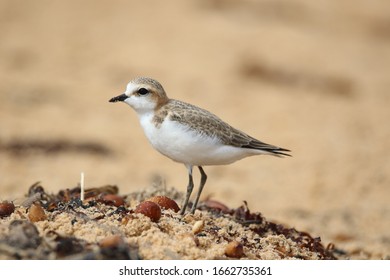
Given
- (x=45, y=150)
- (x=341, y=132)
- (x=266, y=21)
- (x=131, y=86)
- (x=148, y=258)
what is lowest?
(x=148, y=258)

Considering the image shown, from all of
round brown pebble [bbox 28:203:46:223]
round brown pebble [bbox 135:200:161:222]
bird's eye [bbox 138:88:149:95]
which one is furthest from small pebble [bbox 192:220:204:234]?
bird's eye [bbox 138:88:149:95]

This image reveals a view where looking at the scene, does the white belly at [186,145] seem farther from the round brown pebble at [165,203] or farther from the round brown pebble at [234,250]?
the round brown pebble at [234,250]

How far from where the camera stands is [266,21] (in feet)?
59.2

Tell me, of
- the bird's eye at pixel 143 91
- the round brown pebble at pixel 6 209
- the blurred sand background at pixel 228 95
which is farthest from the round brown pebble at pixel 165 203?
the blurred sand background at pixel 228 95

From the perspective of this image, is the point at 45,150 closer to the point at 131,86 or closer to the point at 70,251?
the point at 131,86

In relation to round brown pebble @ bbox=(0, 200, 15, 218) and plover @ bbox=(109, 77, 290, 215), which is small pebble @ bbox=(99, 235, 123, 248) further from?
plover @ bbox=(109, 77, 290, 215)

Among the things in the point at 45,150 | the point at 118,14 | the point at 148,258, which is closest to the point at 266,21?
the point at 118,14

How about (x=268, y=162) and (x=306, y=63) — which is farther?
(x=306, y=63)

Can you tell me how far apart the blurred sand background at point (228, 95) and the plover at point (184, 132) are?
61.8 inches

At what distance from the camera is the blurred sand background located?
328 inches

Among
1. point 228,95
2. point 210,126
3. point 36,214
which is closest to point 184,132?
point 210,126

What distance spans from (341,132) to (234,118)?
6.07 feet

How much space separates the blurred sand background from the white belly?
5.27 feet

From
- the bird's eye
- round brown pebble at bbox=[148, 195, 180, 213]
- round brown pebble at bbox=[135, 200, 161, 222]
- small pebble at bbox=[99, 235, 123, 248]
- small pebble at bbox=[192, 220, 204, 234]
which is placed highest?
the bird's eye
